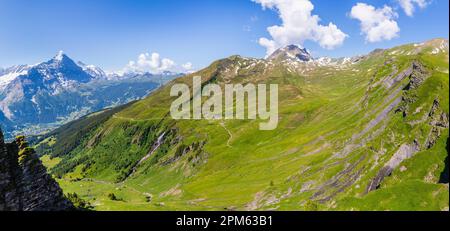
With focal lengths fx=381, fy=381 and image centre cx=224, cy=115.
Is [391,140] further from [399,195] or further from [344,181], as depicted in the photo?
[399,195]

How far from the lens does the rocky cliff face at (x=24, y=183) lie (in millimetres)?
47438

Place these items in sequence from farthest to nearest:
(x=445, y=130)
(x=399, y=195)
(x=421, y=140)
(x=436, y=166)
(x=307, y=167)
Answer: (x=307, y=167) → (x=421, y=140) → (x=445, y=130) → (x=436, y=166) → (x=399, y=195)

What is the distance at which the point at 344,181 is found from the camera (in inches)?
5615

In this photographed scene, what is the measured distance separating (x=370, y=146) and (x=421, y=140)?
37.5 m

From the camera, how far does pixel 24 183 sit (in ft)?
165

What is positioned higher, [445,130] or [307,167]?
[445,130]

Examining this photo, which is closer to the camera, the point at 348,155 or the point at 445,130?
the point at 445,130

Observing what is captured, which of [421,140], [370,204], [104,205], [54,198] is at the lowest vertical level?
[104,205]

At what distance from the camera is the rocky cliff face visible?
47.4 metres
